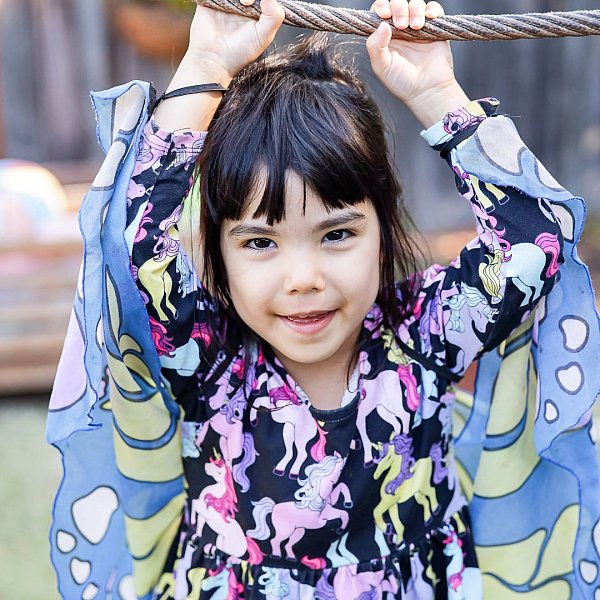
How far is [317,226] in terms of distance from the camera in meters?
1.13

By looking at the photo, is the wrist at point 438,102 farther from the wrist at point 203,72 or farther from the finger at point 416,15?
the wrist at point 203,72

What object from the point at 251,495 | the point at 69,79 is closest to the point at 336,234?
the point at 251,495

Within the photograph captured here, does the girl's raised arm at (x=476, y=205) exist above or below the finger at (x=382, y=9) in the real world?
below

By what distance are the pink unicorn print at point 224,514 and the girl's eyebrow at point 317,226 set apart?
329 millimetres

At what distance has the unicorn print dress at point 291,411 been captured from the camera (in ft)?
3.90

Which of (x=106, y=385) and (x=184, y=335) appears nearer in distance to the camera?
(x=184, y=335)

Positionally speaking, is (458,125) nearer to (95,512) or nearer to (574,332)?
(574,332)

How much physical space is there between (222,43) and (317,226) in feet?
0.91

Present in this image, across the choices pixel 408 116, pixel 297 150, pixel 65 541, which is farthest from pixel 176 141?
pixel 408 116

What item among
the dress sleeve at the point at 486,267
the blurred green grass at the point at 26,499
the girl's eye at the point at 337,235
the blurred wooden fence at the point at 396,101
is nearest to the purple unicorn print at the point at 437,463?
the dress sleeve at the point at 486,267

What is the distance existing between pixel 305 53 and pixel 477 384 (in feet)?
1.78

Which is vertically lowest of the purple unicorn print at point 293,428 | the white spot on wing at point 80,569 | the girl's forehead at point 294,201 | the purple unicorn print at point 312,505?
the white spot on wing at point 80,569

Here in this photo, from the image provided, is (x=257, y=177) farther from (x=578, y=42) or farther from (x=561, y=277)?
(x=578, y=42)

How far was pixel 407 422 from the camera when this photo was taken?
1.26m
